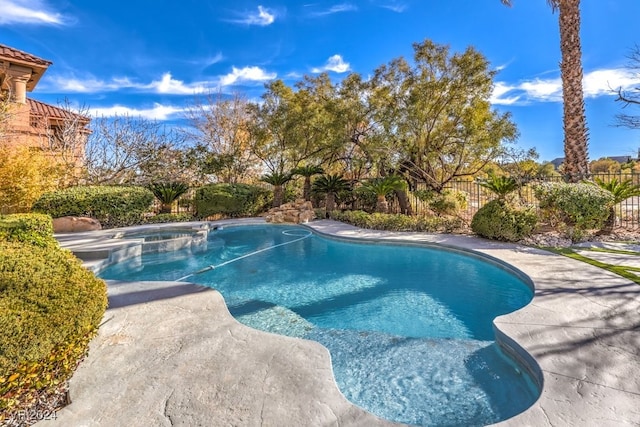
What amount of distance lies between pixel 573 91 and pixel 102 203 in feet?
60.0

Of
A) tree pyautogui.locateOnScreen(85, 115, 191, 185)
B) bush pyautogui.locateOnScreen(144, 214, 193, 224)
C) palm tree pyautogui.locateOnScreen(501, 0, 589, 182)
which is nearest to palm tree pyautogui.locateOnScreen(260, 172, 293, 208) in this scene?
bush pyautogui.locateOnScreen(144, 214, 193, 224)

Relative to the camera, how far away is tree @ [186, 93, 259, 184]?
21.0 m

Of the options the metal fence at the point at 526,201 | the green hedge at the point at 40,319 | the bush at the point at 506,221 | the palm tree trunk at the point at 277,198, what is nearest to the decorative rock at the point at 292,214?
the palm tree trunk at the point at 277,198

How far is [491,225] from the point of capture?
912cm

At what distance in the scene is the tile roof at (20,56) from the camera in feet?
43.5

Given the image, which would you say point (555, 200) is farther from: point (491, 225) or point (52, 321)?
point (52, 321)

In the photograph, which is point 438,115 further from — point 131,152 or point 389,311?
point 131,152

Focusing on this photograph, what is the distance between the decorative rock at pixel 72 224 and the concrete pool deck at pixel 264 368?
31.0ft

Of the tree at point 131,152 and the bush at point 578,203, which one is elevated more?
the tree at point 131,152

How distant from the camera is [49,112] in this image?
1669cm

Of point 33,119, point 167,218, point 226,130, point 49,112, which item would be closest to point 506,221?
point 167,218

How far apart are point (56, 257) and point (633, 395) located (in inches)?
203

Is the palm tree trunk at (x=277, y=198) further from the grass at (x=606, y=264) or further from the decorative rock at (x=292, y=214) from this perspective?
the grass at (x=606, y=264)

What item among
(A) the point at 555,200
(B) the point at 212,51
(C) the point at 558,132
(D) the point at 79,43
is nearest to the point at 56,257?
(A) the point at 555,200
